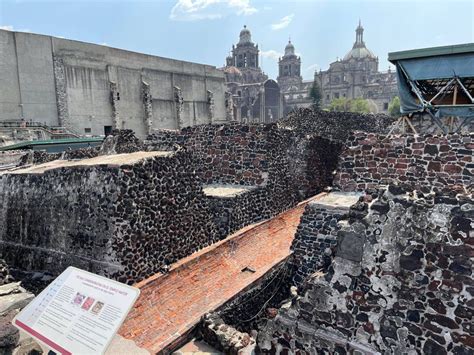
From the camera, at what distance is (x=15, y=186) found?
8281 millimetres

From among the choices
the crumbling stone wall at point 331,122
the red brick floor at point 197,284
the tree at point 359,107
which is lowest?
the red brick floor at point 197,284

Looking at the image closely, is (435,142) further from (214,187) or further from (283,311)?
(214,187)

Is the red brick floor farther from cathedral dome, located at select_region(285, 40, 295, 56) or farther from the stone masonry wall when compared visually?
cathedral dome, located at select_region(285, 40, 295, 56)

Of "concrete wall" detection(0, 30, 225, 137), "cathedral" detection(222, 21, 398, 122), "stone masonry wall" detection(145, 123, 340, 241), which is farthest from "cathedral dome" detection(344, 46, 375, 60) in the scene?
"stone masonry wall" detection(145, 123, 340, 241)

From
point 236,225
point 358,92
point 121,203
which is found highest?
point 358,92

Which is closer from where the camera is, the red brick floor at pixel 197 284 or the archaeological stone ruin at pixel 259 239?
the archaeological stone ruin at pixel 259 239

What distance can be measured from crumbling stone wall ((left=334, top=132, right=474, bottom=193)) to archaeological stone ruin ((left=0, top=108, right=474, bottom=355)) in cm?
2

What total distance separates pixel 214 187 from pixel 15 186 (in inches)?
193

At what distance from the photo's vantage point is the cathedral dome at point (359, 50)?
73.4 metres

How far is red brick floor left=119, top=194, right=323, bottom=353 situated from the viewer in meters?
5.52

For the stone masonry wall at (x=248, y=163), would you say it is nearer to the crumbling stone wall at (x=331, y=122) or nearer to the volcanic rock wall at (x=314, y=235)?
the volcanic rock wall at (x=314, y=235)

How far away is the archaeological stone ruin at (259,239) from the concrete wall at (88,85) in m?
16.4

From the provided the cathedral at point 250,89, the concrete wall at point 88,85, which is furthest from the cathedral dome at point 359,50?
the concrete wall at point 88,85

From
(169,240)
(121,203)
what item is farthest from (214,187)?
(121,203)
